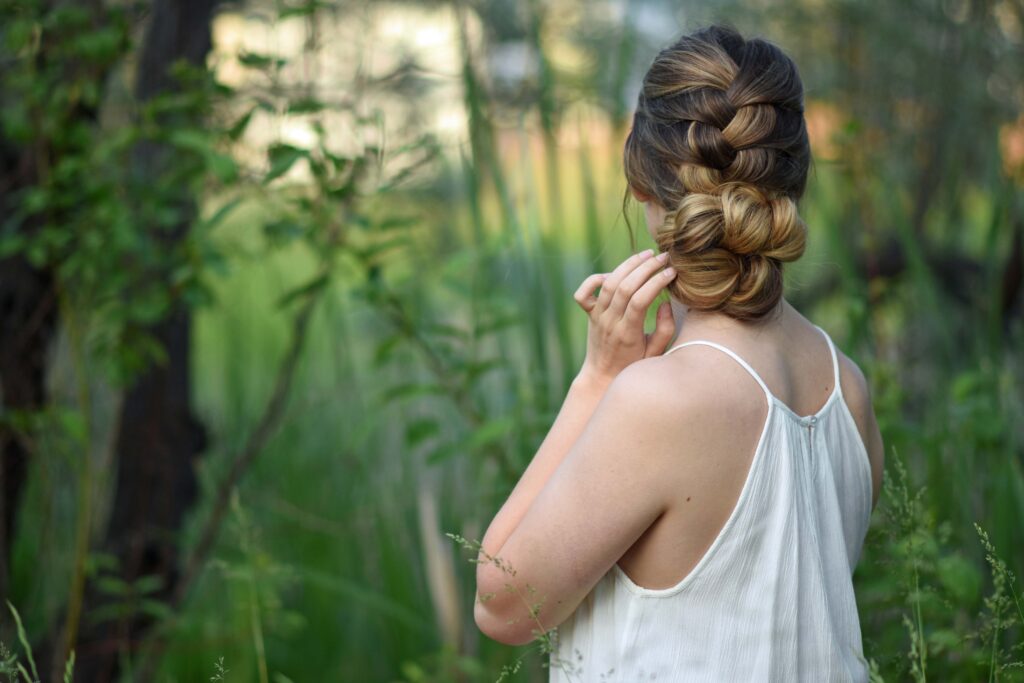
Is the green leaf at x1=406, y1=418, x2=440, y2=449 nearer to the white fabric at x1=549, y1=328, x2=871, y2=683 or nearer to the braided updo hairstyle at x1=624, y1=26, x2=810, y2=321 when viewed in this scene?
the white fabric at x1=549, y1=328, x2=871, y2=683

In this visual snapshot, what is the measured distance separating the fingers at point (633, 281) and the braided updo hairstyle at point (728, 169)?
0.7 inches

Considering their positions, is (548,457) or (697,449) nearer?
(697,449)

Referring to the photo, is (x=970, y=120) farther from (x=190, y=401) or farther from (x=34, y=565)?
(x=34, y=565)

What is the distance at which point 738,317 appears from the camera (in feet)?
4.44

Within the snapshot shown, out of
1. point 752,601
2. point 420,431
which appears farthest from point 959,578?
point 420,431

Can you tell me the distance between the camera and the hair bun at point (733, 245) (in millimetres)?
1304

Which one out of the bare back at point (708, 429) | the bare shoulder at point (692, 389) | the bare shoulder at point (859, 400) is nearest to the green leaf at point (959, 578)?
the bare shoulder at point (859, 400)

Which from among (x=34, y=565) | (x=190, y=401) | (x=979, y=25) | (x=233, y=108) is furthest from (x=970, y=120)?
(x=34, y=565)

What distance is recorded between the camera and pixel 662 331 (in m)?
1.41

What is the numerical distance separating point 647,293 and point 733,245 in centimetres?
12

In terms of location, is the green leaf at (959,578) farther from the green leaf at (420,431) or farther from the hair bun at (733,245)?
the green leaf at (420,431)

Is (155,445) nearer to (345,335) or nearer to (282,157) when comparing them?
(345,335)

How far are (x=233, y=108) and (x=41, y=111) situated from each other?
778mm

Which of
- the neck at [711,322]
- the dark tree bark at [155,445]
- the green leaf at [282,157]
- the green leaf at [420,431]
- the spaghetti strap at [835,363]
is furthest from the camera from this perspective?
the dark tree bark at [155,445]
